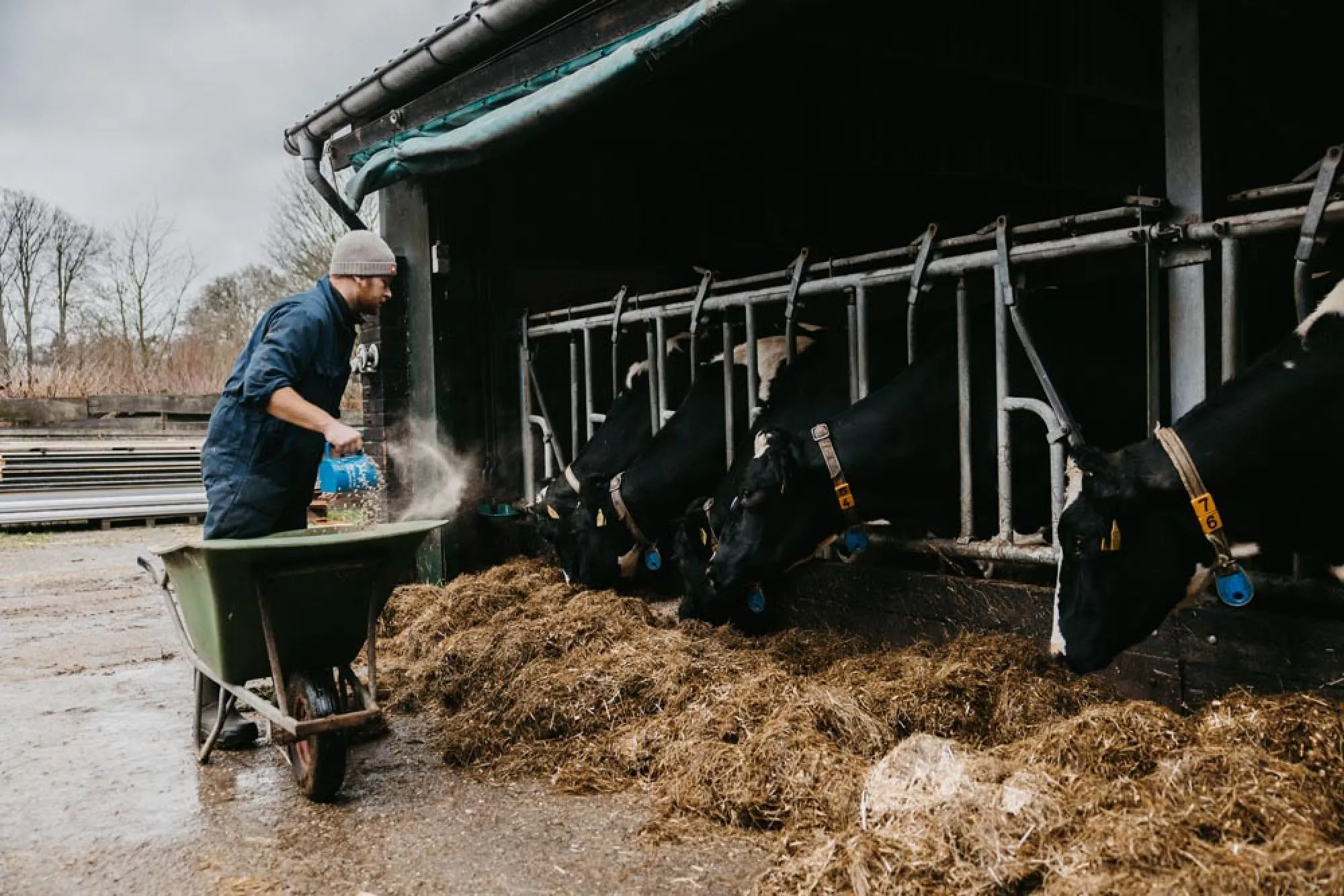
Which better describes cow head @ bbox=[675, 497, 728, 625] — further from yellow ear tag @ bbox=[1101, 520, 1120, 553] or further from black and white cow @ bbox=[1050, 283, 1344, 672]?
yellow ear tag @ bbox=[1101, 520, 1120, 553]

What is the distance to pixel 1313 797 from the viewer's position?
2562 millimetres

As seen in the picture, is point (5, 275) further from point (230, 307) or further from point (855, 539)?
point (855, 539)

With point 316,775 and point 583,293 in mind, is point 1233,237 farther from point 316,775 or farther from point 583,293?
point 583,293

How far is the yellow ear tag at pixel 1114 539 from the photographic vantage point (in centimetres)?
335

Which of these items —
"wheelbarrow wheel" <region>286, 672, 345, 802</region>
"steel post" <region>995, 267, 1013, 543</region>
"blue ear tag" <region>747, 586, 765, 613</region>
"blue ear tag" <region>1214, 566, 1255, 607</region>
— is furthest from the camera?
"blue ear tag" <region>747, 586, 765, 613</region>

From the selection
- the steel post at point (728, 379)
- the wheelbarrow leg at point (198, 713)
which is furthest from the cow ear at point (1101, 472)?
the wheelbarrow leg at point (198, 713)

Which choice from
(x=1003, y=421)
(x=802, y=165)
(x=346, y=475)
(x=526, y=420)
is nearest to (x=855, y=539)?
(x=1003, y=421)

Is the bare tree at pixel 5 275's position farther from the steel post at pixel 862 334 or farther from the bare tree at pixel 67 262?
the steel post at pixel 862 334

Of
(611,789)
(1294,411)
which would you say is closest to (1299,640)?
(1294,411)

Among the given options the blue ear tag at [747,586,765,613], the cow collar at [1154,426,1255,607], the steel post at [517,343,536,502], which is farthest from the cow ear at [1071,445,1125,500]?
the steel post at [517,343,536,502]

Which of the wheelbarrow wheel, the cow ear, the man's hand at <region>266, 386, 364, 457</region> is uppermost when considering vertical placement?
the man's hand at <region>266, 386, 364, 457</region>

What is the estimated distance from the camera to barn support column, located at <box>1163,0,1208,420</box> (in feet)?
12.7

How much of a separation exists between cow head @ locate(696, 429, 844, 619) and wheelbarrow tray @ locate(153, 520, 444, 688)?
1.52 metres

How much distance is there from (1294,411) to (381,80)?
5325mm
